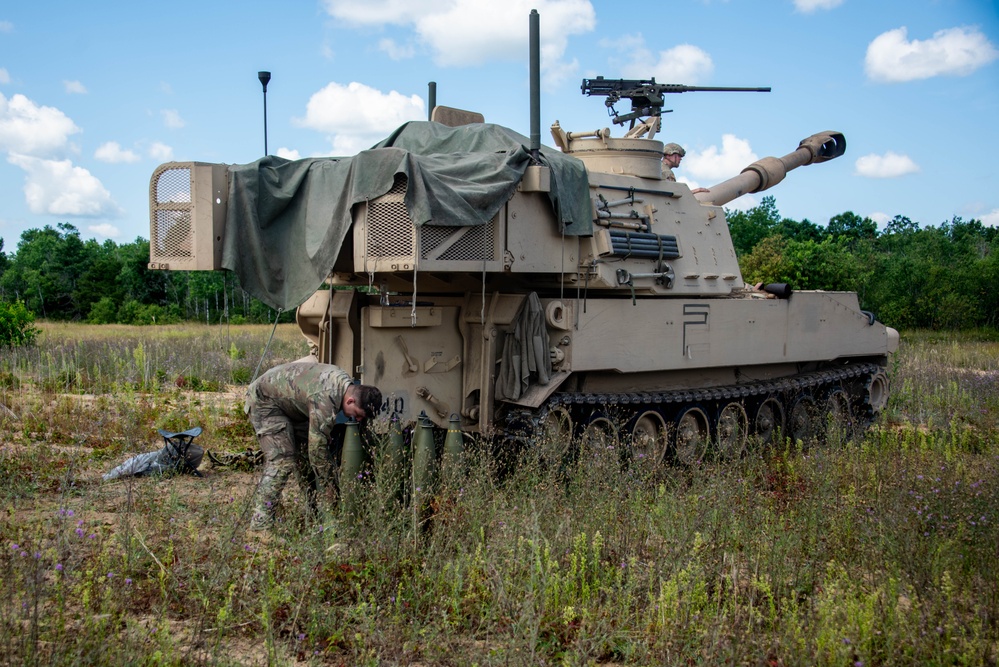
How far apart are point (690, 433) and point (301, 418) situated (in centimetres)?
409

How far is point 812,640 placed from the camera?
4270 millimetres

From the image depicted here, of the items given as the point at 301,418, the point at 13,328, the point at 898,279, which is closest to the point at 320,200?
the point at 301,418

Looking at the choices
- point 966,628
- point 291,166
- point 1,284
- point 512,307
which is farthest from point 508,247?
point 1,284

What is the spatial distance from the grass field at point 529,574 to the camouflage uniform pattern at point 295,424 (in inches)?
9.5

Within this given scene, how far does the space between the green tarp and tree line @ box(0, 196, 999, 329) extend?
710 cm

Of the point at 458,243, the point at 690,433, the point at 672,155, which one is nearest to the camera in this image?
the point at 458,243

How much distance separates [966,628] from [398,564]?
2884 millimetres

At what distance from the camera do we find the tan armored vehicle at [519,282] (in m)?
7.21

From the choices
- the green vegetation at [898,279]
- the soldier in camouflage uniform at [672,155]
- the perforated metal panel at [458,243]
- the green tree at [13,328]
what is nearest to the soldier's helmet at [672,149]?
the soldier in camouflage uniform at [672,155]

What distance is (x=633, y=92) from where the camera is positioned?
36.5 feet

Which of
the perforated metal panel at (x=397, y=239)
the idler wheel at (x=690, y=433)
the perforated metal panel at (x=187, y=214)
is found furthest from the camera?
the idler wheel at (x=690, y=433)

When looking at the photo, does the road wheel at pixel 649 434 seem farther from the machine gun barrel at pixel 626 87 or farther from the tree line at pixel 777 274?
the tree line at pixel 777 274

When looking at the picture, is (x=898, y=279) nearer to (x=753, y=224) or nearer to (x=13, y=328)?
(x=753, y=224)

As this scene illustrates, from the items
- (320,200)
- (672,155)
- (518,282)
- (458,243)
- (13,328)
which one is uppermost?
(672,155)
